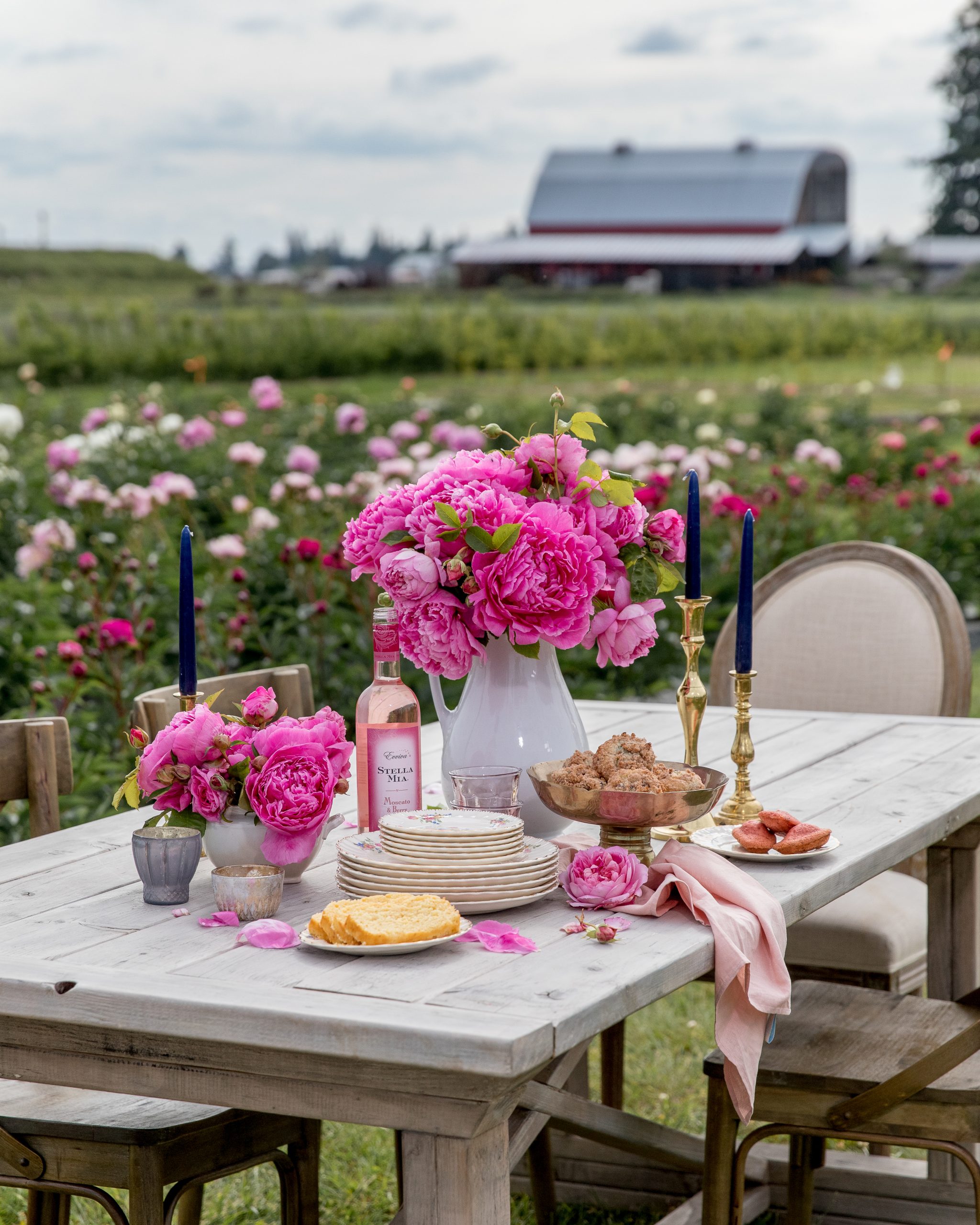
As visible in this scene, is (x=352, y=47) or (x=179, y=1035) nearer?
(x=179, y=1035)

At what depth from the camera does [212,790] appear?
4.75 feet

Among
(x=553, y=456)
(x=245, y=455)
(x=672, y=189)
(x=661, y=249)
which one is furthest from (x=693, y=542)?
(x=672, y=189)

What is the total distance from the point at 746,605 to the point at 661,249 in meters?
32.0

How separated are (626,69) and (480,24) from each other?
556 cm

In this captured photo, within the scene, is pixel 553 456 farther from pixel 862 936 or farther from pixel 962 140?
pixel 962 140

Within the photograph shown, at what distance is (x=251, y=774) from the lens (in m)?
1.44

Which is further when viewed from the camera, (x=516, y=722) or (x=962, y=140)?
(x=962, y=140)

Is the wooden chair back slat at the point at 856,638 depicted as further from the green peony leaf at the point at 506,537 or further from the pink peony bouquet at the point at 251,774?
the pink peony bouquet at the point at 251,774

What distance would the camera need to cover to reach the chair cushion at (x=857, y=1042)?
1.76m

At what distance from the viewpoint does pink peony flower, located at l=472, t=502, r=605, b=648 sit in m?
1.58

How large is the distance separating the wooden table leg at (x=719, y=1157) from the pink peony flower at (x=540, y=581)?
0.62 metres

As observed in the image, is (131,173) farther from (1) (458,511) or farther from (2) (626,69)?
(1) (458,511)

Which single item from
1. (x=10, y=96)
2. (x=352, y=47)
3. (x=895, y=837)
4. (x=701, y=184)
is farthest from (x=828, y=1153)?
(x=701, y=184)

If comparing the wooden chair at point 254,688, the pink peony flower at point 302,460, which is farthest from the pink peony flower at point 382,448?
the wooden chair at point 254,688
